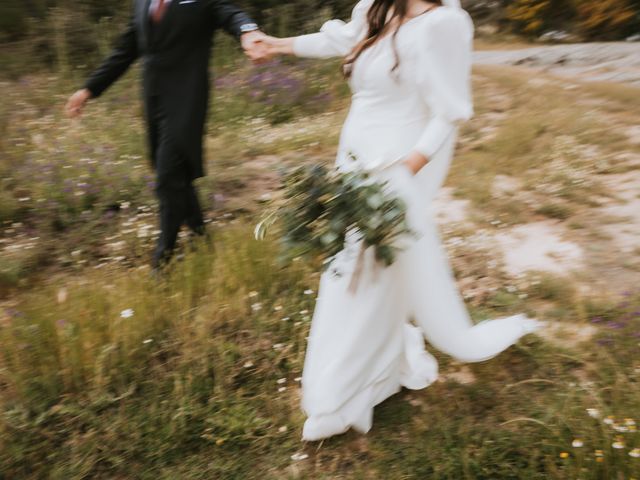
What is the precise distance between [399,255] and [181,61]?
1.82m

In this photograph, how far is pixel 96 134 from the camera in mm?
5492

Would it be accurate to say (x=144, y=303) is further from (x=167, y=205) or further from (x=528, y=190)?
(x=528, y=190)

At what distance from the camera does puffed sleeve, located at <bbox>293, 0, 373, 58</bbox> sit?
2.64 meters

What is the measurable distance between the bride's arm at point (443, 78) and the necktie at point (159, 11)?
1.70m

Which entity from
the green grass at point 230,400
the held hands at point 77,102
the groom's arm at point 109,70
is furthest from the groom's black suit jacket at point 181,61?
Result: the green grass at point 230,400

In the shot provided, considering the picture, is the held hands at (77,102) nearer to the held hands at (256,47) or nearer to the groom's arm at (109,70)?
the groom's arm at (109,70)

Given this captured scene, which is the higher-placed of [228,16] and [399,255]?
[228,16]

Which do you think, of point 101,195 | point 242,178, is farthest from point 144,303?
point 242,178

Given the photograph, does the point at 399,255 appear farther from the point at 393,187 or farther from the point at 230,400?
the point at 230,400

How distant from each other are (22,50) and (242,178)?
4542 millimetres

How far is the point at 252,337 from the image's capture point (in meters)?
3.28

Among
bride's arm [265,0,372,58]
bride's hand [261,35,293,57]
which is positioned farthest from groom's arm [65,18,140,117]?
bride's arm [265,0,372,58]

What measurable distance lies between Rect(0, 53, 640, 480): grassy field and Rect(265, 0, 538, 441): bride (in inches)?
11.6

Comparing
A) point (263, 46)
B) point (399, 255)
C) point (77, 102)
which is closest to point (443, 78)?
point (399, 255)
